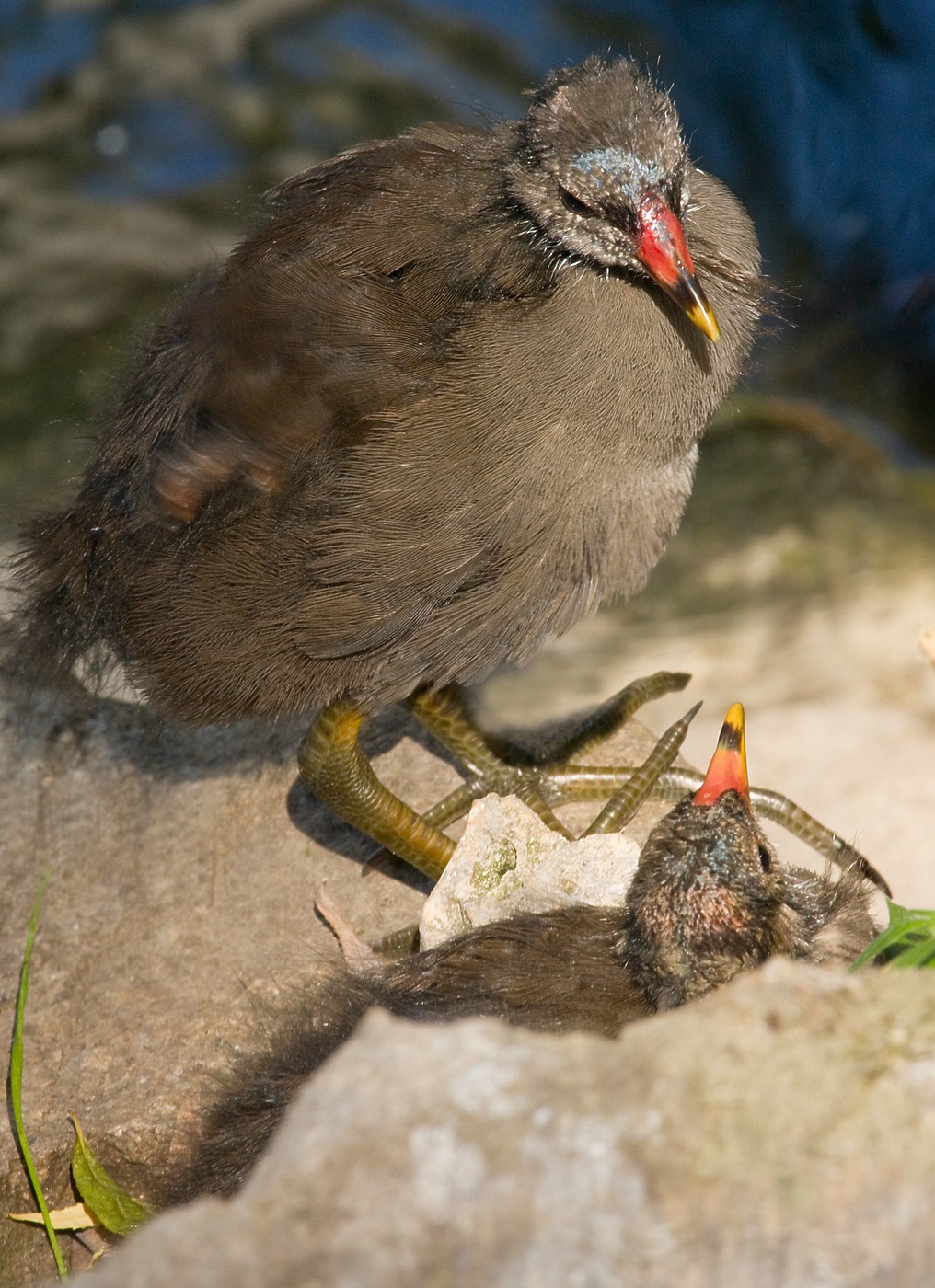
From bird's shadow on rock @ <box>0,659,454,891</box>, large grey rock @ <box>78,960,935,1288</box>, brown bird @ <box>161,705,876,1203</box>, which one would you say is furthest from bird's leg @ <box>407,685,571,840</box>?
large grey rock @ <box>78,960,935,1288</box>

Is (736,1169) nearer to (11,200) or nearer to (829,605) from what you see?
(829,605)

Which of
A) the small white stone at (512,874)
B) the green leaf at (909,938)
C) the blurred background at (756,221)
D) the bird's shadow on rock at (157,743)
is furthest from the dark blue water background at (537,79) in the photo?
the green leaf at (909,938)

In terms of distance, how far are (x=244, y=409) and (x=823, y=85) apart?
4.93 m

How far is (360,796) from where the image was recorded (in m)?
3.32

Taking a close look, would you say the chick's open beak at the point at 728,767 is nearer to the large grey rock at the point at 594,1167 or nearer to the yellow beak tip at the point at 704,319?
the yellow beak tip at the point at 704,319

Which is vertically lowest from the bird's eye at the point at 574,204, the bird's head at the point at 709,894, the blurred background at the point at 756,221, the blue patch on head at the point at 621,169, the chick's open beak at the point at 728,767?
the blurred background at the point at 756,221

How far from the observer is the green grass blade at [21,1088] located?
271cm

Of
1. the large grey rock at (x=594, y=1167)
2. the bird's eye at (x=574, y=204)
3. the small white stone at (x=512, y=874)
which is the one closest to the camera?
the large grey rock at (x=594, y=1167)

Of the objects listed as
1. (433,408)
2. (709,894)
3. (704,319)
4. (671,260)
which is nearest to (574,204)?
(671,260)

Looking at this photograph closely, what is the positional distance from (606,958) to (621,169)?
4.92ft

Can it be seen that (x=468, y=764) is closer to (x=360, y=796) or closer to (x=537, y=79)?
(x=360, y=796)

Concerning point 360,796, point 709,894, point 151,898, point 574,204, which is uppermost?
point 574,204

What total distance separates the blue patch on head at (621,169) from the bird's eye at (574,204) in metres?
0.05

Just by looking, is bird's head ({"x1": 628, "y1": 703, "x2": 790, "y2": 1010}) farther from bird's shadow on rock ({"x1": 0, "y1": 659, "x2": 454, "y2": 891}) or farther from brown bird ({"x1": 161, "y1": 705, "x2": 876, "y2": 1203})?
bird's shadow on rock ({"x1": 0, "y1": 659, "x2": 454, "y2": 891})
